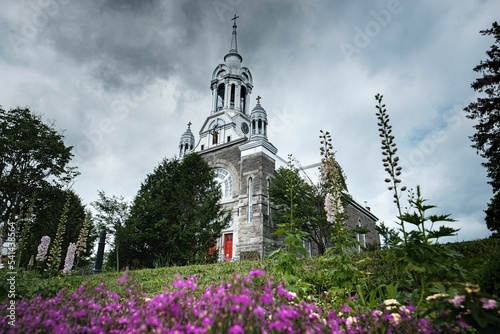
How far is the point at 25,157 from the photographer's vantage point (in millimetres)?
20844

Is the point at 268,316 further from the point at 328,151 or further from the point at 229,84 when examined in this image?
the point at 229,84

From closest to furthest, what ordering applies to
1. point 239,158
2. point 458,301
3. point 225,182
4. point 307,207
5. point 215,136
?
1. point 458,301
2. point 307,207
3. point 239,158
4. point 225,182
5. point 215,136

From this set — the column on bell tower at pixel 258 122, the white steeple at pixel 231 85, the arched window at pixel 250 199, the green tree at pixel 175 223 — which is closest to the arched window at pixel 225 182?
the arched window at pixel 250 199

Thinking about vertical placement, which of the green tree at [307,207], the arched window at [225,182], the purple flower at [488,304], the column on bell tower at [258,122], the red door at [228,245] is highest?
the column on bell tower at [258,122]

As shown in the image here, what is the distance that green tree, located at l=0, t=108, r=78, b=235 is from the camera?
20.0 meters

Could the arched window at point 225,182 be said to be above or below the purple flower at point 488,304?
above

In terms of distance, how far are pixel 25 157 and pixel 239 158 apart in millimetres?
16125

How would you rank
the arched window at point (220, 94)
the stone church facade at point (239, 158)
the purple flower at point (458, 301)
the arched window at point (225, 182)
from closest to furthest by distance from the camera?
the purple flower at point (458, 301), the stone church facade at point (239, 158), the arched window at point (225, 182), the arched window at point (220, 94)

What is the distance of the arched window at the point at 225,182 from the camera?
24670 mm

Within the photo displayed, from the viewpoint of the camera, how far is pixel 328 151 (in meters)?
5.16

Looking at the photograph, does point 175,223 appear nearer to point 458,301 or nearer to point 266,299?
point 266,299

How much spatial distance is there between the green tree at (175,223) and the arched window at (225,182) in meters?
8.00

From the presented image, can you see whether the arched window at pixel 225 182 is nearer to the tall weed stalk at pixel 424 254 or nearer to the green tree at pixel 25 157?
the green tree at pixel 25 157

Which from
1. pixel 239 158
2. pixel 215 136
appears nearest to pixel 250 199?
pixel 239 158
